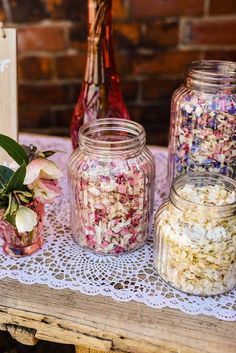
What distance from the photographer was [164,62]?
4.93 ft

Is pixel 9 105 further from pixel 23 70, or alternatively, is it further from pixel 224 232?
pixel 23 70

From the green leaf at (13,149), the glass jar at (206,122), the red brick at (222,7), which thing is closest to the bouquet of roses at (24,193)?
the green leaf at (13,149)

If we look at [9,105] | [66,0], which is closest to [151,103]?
Result: [66,0]

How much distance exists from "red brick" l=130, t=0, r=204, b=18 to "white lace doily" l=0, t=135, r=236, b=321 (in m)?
0.85

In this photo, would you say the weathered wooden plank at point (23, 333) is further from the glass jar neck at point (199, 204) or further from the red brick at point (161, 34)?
the red brick at point (161, 34)

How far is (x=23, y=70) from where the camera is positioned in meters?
1.52

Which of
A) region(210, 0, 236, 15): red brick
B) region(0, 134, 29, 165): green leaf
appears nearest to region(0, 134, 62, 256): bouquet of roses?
region(0, 134, 29, 165): green leaf

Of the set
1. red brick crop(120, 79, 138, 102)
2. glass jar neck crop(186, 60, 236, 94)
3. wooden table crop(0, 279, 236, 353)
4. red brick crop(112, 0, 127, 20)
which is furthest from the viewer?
red brick crop(120, 79, 138, 102)

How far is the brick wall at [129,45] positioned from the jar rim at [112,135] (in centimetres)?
74

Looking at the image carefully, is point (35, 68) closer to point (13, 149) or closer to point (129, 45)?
point (129, 45)

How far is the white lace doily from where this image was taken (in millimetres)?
674

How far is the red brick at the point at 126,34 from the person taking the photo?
144 centimetres

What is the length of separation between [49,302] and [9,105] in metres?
0.34

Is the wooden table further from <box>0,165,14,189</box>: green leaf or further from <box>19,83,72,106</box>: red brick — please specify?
A: <box>19,83,72,106</box>: red brick
